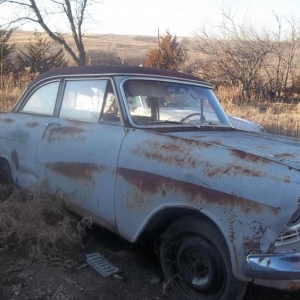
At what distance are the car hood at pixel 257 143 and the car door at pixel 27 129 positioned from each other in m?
1.58

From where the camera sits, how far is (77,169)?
137 inches

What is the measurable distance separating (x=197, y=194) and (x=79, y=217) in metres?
1.66

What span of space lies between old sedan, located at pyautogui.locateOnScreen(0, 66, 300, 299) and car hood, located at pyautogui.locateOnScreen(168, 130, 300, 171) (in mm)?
13

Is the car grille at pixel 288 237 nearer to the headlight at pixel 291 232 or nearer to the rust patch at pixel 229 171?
the headlight at pixel 291 232

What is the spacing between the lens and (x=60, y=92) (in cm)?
414

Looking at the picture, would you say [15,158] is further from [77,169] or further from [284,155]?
[284,155]

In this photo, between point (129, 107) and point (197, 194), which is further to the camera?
point (129, 107)

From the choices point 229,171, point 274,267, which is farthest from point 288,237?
point 229,171

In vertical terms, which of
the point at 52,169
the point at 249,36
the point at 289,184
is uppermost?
the point at 249,36

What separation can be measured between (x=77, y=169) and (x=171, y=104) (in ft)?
3.63

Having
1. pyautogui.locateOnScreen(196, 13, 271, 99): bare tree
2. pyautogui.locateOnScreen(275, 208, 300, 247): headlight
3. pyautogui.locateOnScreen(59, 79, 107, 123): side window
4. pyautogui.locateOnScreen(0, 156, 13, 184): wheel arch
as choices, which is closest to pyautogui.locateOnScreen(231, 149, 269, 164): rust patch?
pyautogui.locateOnScreen(275, 208, 300, 247): headlight

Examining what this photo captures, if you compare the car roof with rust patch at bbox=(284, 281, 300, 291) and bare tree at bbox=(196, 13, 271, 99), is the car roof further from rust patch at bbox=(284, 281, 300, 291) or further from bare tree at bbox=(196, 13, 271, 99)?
bare tree at bbox=(196, 13, 271, 99)

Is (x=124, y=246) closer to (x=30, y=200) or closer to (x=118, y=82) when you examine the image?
(x=30, y=200)

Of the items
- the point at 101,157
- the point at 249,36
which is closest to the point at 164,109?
the point at 101,157
